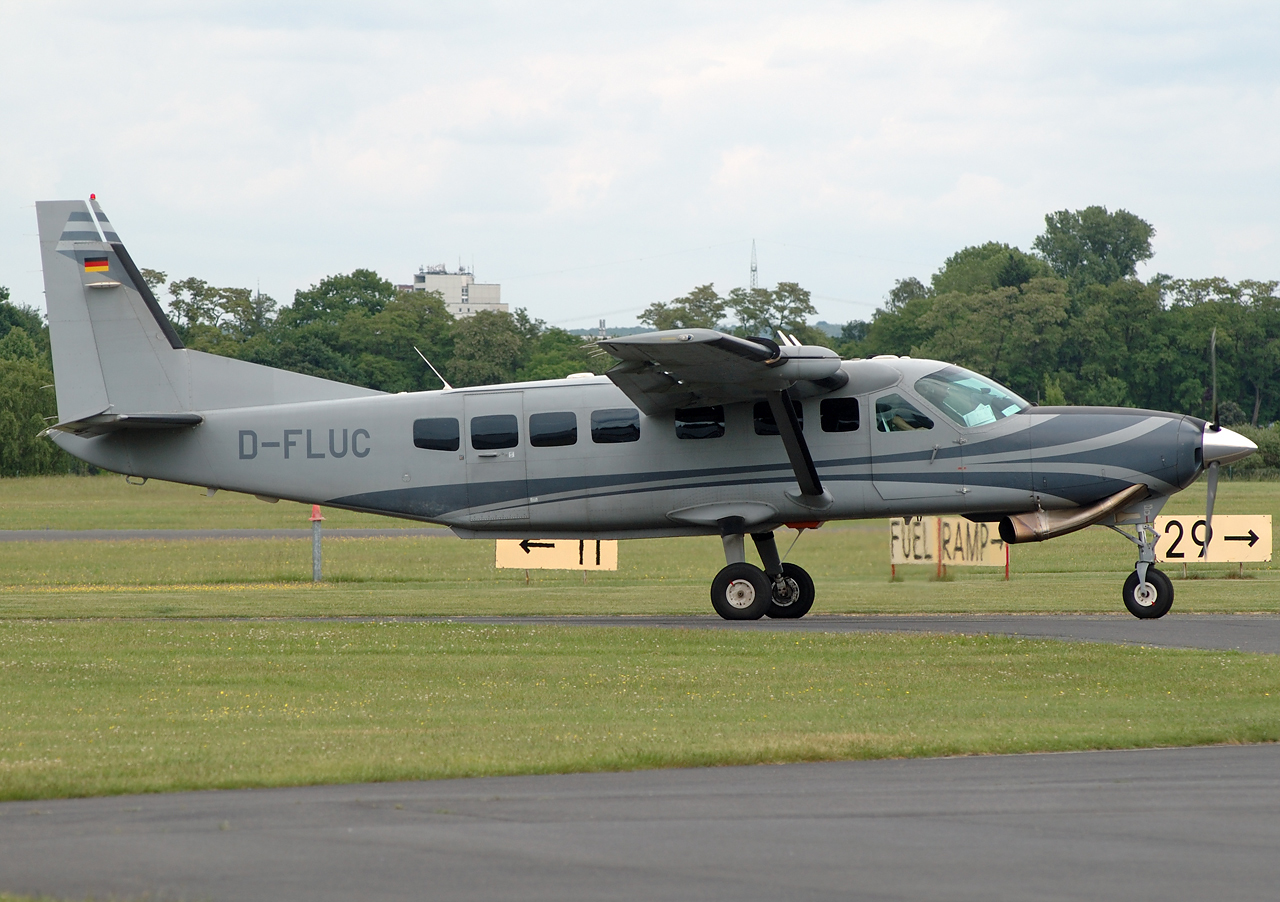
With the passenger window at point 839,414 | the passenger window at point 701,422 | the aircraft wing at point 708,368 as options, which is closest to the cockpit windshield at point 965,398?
the passenger window at point 839,414

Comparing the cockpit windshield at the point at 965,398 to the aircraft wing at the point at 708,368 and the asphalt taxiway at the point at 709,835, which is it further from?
the asphalt taxiway at the point at 709,835

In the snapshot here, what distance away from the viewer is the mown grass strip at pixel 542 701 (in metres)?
10.4

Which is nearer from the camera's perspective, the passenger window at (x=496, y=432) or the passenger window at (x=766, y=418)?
the passenger window at (x=766, y=418)

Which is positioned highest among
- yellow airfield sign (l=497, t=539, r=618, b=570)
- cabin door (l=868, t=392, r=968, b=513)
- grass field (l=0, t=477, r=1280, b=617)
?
cabin door (l=868, t=392, r=968, b=513)

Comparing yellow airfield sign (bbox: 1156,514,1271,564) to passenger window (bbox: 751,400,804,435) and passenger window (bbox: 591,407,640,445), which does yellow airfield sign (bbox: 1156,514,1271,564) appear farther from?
passenger window (bbox: 591,407,640,445)

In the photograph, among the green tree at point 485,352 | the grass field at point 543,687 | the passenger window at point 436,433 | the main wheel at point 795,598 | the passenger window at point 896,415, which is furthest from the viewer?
the green tree at point 485,352

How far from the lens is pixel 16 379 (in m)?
78.6

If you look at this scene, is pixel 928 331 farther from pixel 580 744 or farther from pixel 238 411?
pixel 580 744

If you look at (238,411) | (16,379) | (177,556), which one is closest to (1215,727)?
(238,411)

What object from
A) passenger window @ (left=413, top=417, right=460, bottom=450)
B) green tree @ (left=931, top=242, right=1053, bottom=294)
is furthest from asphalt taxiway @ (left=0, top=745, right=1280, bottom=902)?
green tree @ (left=931, top=242, right=1053, bottom=294)

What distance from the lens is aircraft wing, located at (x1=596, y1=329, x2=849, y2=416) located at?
18.8 meters

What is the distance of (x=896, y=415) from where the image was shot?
68.5 ft

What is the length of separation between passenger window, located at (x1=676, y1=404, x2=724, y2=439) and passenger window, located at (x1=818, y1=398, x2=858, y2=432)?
1.42 m

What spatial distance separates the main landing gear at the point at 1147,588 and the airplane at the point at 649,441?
4 centimetres
